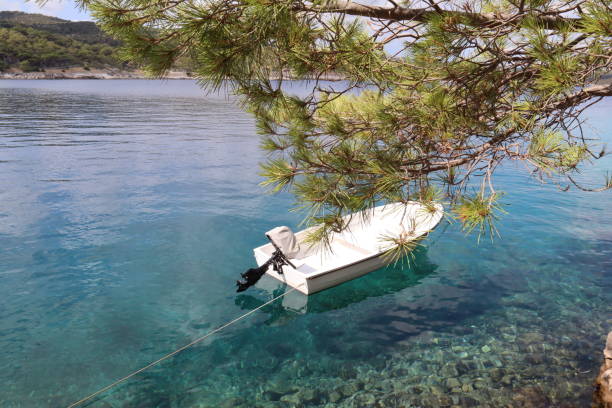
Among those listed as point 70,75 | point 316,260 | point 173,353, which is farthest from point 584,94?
point 70,75

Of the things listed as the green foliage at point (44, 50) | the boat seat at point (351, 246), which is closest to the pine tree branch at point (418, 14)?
the boat seat at point (351, 246)

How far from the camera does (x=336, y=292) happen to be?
820cm

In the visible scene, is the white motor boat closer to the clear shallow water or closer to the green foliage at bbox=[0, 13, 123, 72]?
the clear shallow water

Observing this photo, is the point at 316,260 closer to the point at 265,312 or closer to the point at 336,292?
the point at 336,292

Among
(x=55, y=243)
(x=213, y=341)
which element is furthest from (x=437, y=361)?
(x=55, y=243)

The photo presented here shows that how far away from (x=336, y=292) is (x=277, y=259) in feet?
4.53

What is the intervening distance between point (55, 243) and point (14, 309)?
9.81ft

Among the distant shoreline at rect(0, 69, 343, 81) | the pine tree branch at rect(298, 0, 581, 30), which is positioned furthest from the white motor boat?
the distant shoreline at rect(0, 69, 343, 81)

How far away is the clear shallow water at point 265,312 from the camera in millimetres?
5738

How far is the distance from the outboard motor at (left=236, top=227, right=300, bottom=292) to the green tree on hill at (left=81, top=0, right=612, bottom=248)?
3.15m

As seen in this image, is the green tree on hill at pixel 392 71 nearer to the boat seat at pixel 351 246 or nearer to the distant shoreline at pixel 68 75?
the boat seat at pixel 351 246

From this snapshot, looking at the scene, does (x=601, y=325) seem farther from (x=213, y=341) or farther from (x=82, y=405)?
(x=82, y=405)

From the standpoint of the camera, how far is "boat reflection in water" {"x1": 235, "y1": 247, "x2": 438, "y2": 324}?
775cm

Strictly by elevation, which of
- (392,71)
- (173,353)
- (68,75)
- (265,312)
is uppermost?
(392,71)
